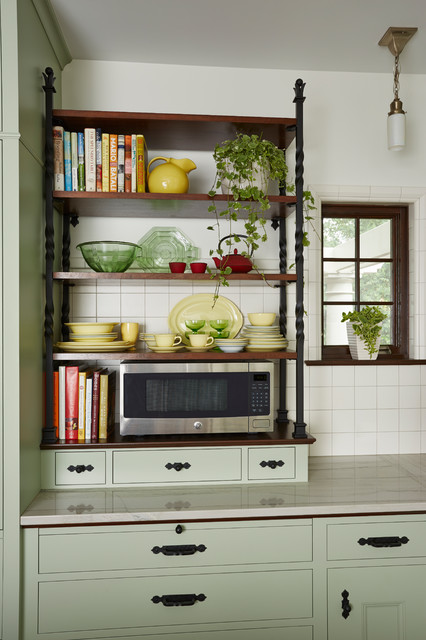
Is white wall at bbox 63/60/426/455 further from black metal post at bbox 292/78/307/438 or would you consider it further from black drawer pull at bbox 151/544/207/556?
black drawer pull at bbox 151/544/207/556

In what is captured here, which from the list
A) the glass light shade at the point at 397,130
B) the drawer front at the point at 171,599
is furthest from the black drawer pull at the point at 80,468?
the glass light shade at the point at 397,130

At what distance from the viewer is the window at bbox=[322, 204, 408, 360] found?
108 inches

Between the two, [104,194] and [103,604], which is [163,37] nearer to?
[104,194]

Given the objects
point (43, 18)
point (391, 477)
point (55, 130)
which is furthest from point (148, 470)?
point (43, 18)

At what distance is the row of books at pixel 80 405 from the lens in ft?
7.02

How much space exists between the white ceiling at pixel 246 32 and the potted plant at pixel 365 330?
1227 millimetres

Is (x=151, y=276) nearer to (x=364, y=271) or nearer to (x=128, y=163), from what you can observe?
(x=128, y=163)

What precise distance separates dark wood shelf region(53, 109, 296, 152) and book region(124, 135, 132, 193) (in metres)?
0.08

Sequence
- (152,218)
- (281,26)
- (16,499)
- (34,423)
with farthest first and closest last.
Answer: (152,218) → (281,26) → (34,423) → (16,499)

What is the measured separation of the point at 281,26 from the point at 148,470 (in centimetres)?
195

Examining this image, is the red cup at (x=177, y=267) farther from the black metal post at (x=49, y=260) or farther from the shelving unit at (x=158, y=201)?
the black metal post at (x=49, y=260)

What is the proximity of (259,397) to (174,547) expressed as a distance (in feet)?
2.26

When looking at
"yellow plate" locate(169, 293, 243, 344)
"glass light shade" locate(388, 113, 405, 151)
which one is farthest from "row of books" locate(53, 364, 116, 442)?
"glass light shade" locate(388, 113, 405, 151)

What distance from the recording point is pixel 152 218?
100 inches
